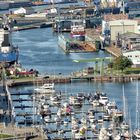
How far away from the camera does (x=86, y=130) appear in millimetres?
20422

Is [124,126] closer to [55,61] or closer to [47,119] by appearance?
[47,119]

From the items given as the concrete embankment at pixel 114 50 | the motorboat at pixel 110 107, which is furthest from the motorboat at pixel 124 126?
the concrete embankment at pixel 114 50

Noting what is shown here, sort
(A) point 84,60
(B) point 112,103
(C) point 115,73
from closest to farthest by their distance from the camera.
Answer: (B) point 112,103 → (C) point 115,73 → (A) point 84,60

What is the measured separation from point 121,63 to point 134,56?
5.51ft

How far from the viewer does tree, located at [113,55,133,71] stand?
97.6ft

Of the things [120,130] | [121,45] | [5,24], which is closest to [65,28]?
[5,24]

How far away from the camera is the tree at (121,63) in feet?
97.6

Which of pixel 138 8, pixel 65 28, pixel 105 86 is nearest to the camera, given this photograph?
pixel 105 86

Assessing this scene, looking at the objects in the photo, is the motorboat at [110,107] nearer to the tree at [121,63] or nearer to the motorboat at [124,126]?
the motorboat at [124,126]

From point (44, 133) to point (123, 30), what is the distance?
1885 centimetres

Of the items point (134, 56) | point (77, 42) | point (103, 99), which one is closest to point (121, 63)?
point (134, 56)

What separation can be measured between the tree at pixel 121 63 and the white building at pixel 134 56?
247 mm

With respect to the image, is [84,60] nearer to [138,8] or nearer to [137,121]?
[137,121]

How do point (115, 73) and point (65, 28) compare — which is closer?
point (115, 73)
